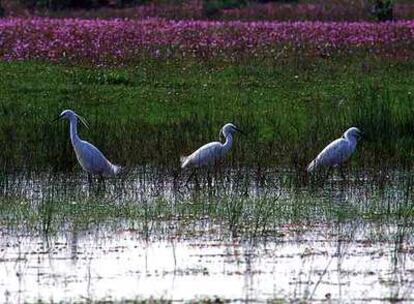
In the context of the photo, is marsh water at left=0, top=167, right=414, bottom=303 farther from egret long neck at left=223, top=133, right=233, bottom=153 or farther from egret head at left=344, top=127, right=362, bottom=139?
egret head at left=344, top=127, right=362, bottom=139

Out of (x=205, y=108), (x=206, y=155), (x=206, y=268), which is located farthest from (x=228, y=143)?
(x=206, y=268)

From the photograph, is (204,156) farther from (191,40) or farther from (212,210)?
(191,40)

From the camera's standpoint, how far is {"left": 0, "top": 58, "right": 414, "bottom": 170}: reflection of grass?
15414 mm

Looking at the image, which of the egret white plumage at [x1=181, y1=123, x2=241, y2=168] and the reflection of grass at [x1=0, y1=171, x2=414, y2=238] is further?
the egret white plumage at [x1=181, y1=123, x2=241, y2=168]

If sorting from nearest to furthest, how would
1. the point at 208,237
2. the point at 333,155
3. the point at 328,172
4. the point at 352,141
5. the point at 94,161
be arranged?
the point at 208,237 < the point at 94,161 < the point at 328,172 < the point at 333,155 < the point at 352,141

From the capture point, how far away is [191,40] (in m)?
24.4

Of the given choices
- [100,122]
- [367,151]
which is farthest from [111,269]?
[100,122]

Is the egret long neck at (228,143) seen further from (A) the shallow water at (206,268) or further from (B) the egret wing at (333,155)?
(A) the shallow water at (206,268)

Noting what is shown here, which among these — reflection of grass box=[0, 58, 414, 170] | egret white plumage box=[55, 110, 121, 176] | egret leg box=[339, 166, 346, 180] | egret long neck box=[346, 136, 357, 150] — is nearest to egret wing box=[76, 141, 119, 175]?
egret white plumage box=[55, 110, 121, 176]

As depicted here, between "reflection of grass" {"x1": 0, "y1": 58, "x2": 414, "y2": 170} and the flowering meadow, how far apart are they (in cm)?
72

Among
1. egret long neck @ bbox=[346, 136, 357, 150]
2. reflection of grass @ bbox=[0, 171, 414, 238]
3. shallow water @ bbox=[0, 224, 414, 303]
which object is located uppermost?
egret long neck @ bbox=[346, 136, 357, 150]

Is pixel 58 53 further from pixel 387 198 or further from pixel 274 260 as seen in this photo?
pixel 274 260

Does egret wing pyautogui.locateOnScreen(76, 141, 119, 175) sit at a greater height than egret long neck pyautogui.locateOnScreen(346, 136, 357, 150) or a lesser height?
lesser

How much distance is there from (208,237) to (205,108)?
744 cm
